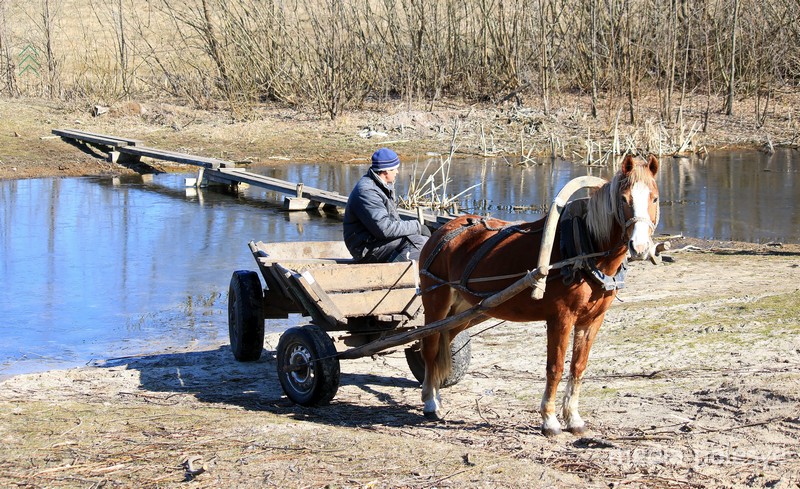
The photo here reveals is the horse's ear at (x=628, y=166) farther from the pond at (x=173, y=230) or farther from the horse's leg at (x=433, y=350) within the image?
the pond at (x=173, y=230)

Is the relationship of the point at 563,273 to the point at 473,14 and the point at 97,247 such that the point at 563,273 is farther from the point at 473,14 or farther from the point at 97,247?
the point at 473,14

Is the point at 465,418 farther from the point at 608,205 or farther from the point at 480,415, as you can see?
the point at 608,205

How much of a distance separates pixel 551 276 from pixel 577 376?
679 millimetres

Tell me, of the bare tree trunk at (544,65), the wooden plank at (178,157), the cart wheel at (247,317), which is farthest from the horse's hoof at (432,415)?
the bare tree trunk at (544,65)

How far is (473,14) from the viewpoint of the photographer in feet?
103

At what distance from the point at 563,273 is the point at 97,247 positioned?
10177mm

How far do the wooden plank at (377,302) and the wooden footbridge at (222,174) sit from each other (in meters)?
4.88

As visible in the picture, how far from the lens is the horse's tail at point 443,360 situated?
6.50m

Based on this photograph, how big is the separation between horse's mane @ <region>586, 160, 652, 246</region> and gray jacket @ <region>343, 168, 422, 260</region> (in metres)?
2.17

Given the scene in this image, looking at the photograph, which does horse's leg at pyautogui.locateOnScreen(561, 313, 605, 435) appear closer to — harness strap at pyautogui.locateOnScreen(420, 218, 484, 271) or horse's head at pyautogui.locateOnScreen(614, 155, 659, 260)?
horse's head at pyautogui.locateOnScreen(614, 155, 659, 260)

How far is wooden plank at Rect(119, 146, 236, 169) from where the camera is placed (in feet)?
67.2

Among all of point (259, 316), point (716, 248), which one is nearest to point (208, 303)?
point (259, 316)

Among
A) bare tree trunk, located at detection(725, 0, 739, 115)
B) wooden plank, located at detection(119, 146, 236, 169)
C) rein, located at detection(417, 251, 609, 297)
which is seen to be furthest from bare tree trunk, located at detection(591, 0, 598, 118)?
rein, located at detection(417, 251, 609, 297)

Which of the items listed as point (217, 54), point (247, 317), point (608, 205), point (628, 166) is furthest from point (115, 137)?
point (628, 166)
